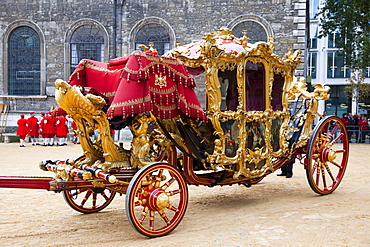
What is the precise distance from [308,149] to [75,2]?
16.5 m

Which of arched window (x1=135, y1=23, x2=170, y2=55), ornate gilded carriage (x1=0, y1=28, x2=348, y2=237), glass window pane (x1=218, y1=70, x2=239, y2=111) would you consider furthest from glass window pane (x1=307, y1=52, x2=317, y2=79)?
glass window pane (x1=218, y1=70, x2=239, y2=111)

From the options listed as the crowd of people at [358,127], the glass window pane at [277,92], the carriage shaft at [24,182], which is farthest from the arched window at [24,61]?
the carriage shaft at [24,182]

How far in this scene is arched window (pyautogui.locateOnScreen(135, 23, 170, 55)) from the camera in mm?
20219

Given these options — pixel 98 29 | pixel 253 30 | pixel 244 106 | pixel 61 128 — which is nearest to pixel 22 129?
pixel 61 128

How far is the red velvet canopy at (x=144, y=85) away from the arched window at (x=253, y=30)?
14811 mm

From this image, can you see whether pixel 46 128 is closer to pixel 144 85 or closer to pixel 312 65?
pixel 144 85

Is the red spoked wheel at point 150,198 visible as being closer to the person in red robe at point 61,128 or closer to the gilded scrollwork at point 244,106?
the gilded scrollwork at point 244,106

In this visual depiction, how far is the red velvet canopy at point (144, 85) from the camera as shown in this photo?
4777 millimetres

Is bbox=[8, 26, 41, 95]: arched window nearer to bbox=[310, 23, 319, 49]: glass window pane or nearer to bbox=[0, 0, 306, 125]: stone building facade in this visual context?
bbox=[0, 0, 306, 125]: stone building facade

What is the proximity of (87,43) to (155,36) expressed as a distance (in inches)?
126

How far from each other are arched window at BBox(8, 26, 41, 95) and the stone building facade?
44 mm

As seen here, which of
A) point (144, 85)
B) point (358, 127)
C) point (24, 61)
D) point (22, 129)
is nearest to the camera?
point (144, 85)

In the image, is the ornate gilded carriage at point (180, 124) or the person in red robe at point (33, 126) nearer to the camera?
the ornate gilded carriage at point (180, 124)

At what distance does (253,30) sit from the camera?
19.7 meters
